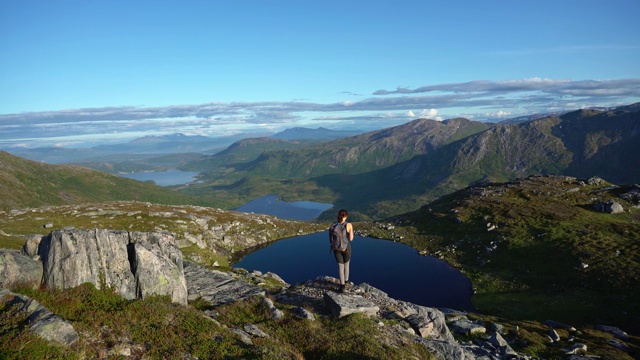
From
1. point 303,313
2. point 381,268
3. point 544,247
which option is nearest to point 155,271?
point 303,313

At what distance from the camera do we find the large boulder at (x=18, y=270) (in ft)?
60.9

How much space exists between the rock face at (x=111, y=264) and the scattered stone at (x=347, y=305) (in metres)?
10.3

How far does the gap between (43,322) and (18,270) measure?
22.0 feet

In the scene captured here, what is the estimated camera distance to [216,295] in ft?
90.2

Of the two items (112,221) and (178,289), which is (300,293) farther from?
(112,221)

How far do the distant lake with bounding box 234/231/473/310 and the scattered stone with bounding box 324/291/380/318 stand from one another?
3965 centimetres

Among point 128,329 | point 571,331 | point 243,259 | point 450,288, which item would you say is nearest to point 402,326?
point 128,329

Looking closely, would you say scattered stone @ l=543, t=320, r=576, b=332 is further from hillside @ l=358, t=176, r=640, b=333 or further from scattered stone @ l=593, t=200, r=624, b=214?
scattered stone @ l=593, t=200, r=624, b=214

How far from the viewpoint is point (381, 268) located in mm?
Answer: 79688

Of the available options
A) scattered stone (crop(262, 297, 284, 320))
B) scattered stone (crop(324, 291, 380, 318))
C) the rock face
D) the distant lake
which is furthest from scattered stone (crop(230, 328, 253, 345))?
the distant lake

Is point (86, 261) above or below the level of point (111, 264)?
above

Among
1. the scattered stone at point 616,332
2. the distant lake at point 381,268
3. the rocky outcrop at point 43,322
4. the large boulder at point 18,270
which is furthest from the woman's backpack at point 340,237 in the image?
the distant lake at point 381,268

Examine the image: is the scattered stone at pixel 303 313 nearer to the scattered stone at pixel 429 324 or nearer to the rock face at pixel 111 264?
the rock face at pixel 111 264

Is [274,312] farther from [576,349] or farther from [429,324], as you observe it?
[576,349]
